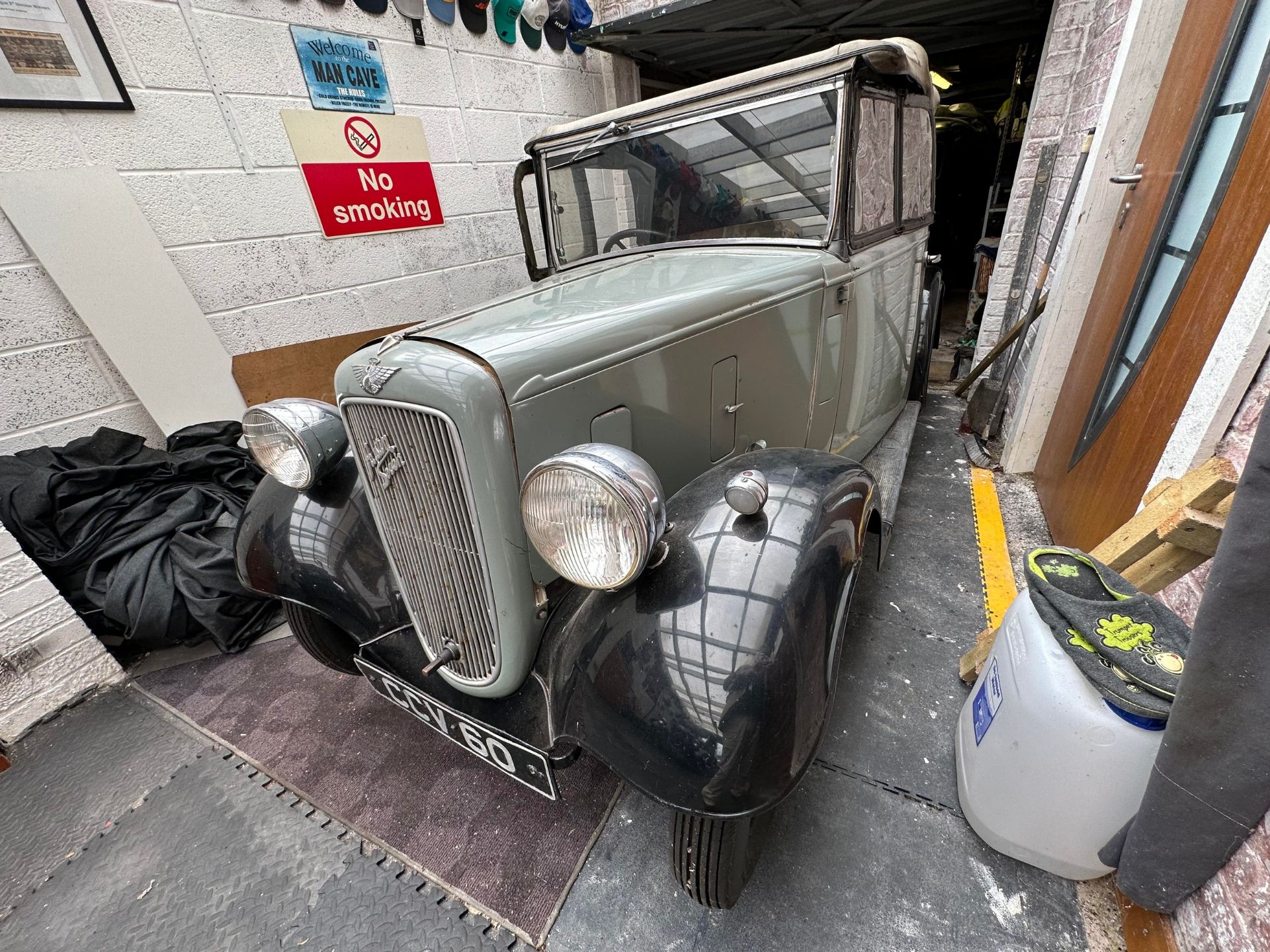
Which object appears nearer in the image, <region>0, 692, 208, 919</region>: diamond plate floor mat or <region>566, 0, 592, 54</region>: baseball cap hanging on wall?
<region>0, 692, 208, 919</region>: diamond plate floor mat

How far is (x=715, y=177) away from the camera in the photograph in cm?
194

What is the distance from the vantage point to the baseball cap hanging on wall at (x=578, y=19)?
399cm

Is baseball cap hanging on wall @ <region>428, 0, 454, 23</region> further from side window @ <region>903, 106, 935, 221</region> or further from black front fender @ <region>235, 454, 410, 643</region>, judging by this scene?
black front fender @ <region>235, 454, 410, 643</region>

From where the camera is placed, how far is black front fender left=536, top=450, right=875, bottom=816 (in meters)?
0.90

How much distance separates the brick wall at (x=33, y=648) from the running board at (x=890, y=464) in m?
2.97

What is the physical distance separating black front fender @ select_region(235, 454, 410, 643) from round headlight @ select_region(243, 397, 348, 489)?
93mm

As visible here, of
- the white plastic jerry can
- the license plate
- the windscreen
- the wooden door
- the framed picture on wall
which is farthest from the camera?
the framed picture on wall

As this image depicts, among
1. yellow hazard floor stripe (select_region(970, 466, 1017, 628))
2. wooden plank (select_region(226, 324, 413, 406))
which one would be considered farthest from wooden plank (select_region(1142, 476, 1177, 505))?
wooden plank (select_region(226, 324, 413, 406))

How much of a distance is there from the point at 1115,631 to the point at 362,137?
3.99m

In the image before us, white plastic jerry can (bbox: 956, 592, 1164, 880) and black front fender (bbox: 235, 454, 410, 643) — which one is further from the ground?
black front fender (bbox: 235, 454, 410, 643)

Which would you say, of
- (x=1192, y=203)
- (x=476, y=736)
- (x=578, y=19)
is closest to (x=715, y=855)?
(x=476, y=736)

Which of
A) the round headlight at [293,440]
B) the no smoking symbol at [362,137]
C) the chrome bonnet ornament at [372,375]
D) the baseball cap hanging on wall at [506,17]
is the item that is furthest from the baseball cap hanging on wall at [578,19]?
the chrome bonnet ornament at [372,375]

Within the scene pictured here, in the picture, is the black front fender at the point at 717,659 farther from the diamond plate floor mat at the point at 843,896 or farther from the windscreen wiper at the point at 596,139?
the windscreen wiper at the point at 596,139

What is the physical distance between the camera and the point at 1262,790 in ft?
2.71
